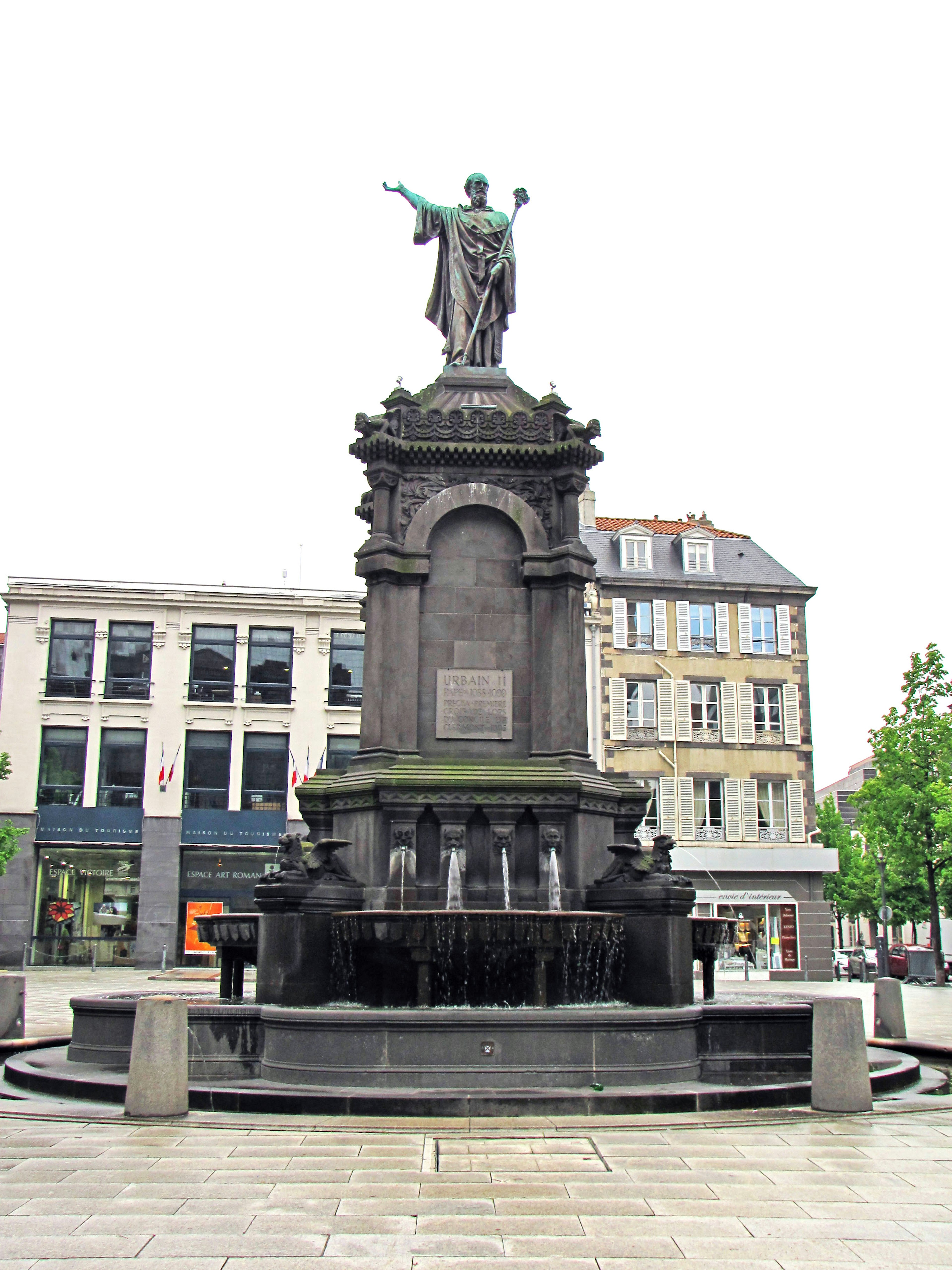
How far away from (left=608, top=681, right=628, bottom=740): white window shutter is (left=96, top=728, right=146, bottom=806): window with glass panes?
1960cm

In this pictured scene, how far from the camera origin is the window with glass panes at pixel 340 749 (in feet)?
167

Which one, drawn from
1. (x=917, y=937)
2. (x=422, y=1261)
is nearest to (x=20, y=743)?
(x=422, y=1261)

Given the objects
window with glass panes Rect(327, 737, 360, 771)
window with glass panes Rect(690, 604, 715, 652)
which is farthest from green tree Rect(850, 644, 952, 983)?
window with glass panes Rect(327, 737, 360, 771)

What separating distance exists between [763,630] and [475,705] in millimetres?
41673

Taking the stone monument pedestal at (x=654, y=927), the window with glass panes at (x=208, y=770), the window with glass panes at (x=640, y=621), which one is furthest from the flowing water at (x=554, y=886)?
the window with glass panes at (x=640, y=621)

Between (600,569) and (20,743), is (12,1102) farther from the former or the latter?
(600,569)

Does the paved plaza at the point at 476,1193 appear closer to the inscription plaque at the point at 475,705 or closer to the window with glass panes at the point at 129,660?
the inscription plaque at the point at 475,705

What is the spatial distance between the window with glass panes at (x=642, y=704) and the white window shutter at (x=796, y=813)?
640 centimetres

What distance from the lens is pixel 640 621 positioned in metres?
55.3

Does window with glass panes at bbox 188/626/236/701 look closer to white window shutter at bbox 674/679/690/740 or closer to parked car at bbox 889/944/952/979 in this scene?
white window shutter at bbox 674/679/690/740

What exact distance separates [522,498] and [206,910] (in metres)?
35.3

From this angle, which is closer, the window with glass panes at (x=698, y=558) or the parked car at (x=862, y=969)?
the parked car at (x=862, y=969)

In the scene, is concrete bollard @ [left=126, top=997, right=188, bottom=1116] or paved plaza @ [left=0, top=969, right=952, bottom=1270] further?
concrete bollard @ [left=126, top=997, right=188, bottom=1116]

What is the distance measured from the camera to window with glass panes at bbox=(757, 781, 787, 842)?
172 ft
